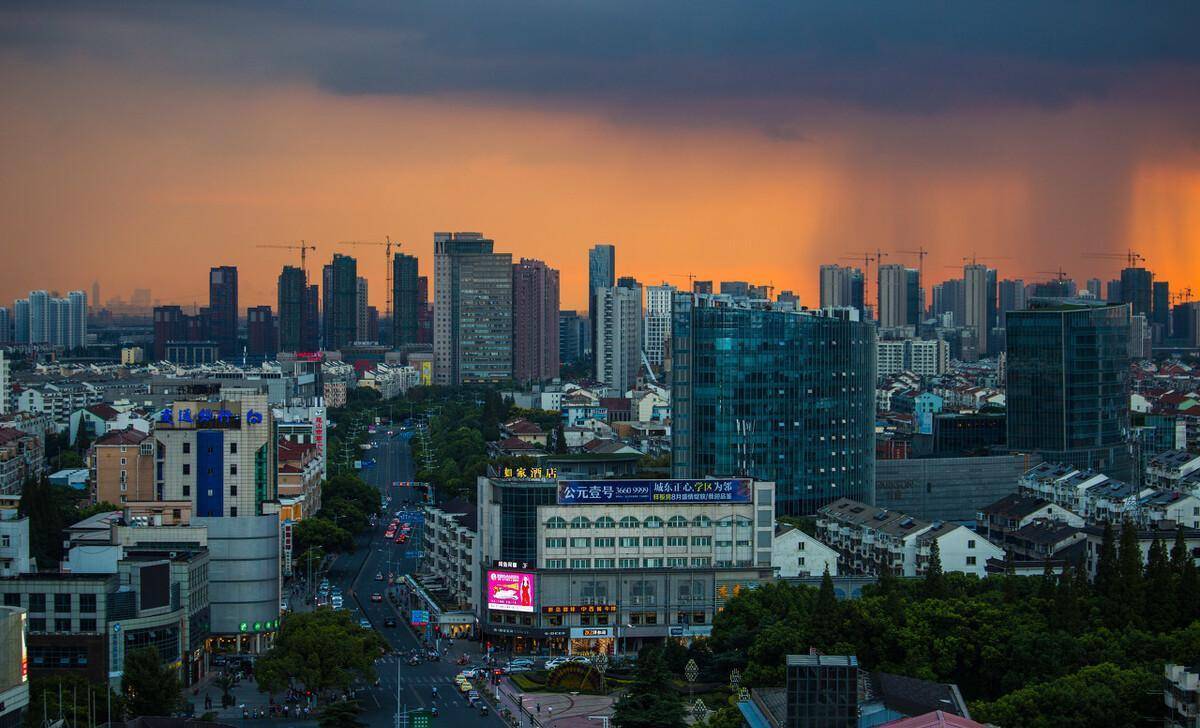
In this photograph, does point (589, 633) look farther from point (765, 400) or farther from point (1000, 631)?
point (765, 400)

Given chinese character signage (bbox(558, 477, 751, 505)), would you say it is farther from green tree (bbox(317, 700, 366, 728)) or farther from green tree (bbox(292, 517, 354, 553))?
green tree (bbox(292, 517, 354, 553))

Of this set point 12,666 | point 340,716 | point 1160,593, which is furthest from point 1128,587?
point 12,666

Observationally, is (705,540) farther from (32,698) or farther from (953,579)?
(32,698)

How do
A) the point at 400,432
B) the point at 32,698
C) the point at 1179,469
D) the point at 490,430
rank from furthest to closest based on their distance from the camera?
the point at 400,432, the point at 490,430, the point at 1179,469, the point at 32,698

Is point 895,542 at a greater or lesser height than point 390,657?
greater

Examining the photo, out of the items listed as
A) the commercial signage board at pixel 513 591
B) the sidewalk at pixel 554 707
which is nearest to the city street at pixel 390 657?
the sidewalk at pixel 554 707

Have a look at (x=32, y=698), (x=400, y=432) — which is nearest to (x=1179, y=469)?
(x=32, y=698)

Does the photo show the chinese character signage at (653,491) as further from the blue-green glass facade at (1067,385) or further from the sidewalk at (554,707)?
the blue-green glass facade at (1067,385)
